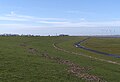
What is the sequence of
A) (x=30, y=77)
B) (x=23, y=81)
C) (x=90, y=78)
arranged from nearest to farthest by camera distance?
(x=23, y=81)
(x=30, y=77)
(x=90, y=78)

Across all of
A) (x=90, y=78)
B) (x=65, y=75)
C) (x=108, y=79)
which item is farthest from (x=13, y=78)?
(x=108, y=79)

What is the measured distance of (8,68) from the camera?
33438 millimetres

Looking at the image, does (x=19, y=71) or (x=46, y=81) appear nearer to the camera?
(x=46, y=81)

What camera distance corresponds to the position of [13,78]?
2802cm

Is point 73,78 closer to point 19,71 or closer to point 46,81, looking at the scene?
point 46,81

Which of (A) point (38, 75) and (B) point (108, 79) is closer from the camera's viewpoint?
(A) point (38, 75)

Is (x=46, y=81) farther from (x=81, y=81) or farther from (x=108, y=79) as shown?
(x=108, y=79)

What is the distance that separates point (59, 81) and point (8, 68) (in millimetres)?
8468

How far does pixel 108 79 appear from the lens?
33625 millimetres

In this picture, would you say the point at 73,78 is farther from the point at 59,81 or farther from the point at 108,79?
the point at 108,79

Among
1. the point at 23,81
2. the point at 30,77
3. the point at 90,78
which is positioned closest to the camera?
the point at 23,81

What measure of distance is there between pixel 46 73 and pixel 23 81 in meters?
5.75

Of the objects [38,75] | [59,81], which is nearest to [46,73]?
[38,75]

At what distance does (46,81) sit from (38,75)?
2.83 metres
